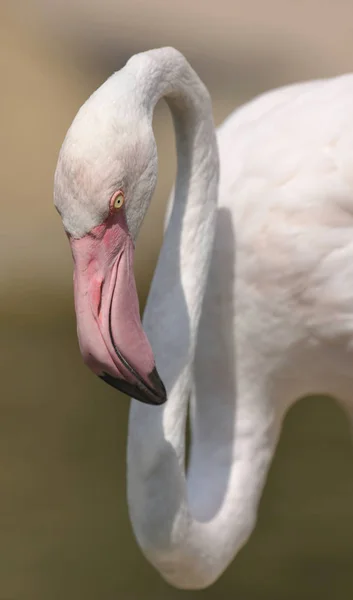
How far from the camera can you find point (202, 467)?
2174 mm

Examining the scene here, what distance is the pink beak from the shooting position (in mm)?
1549

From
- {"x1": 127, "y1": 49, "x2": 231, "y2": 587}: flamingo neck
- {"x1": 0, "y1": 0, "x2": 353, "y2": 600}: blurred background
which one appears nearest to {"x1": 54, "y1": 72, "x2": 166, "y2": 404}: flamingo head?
{"x1": 127, "y1": 49, "x2": 231, "y2": 587}: flamingo neck

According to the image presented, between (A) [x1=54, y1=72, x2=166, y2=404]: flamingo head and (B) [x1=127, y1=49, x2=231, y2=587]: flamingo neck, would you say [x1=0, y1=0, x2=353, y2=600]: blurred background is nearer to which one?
(B) [x1=127, y1=49, x2=231, y2=587]: flamingo neck

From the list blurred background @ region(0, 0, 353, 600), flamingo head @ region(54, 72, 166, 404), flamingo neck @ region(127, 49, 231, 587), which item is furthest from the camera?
blurred background @ region(0, 0, 353, 600)

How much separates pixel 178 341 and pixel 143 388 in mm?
323

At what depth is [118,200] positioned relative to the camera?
5.08ft

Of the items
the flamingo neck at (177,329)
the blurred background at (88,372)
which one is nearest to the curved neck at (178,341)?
Answer: the flamingo neck at (177,329)

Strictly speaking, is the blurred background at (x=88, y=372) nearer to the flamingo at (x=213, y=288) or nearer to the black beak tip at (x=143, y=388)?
the flamingo at (x=213, y=288)

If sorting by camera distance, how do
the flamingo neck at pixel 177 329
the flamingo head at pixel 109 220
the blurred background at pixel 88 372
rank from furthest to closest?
the blurred background at pixel 88 372
the flamingo neck at pixel 177 329
the flamingo head at pixel 109 220

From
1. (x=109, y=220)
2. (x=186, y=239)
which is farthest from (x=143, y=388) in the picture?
(x=186, y=239)

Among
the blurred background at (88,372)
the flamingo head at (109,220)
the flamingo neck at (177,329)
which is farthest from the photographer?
the blurred background at (88,372)

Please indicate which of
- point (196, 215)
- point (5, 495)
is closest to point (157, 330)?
point (196, 215)

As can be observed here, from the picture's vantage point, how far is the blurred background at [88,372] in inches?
130

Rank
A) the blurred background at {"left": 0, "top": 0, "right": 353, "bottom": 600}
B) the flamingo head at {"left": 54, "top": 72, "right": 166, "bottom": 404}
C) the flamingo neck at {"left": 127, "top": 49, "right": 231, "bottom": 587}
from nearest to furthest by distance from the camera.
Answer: the flamingo head at {"left": 54, "top": 72, "right": 166, "bottom": 404}, the flamingo neck at {"left": 127, "top": 49, "right": 231, "bottom": 587}, the blurred background at {"left": 0, "top": 0, "right": 353, "bottom": 600}
